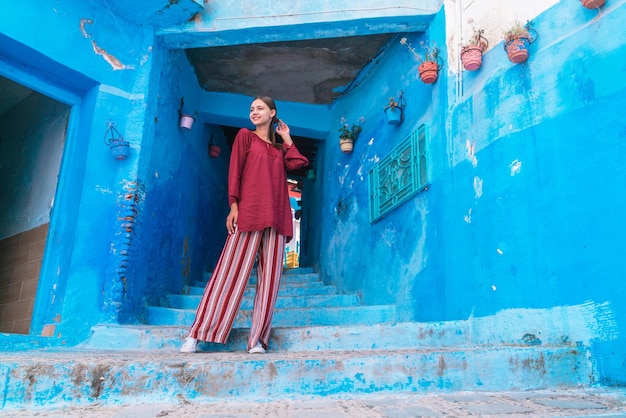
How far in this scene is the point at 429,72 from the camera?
385 cm

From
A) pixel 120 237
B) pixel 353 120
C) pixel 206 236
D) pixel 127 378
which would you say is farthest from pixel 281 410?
pixel 206 236

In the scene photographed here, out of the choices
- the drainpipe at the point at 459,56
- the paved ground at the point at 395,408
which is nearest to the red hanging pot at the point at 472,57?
the drainpipe at the point at 459,56

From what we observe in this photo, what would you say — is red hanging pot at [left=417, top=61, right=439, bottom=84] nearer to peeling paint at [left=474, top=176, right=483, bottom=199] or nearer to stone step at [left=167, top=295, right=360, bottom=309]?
peeling paint at [left=474, top=176, right=483, bottom=199]

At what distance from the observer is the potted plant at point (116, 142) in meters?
3.87

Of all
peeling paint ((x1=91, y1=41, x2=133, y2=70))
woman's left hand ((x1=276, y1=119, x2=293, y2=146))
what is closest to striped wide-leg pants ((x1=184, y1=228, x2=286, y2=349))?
woman's left hand ((x1=276, y1=119, x2=293, y2=146))

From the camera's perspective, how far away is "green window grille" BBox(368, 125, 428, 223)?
400 cm

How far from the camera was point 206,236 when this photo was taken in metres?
6.82

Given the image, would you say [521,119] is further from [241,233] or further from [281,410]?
[281,410]

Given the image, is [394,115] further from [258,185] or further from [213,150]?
[213,150]

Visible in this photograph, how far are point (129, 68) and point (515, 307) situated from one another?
3.66m

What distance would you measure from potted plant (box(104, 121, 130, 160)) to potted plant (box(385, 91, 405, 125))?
2.40 metres

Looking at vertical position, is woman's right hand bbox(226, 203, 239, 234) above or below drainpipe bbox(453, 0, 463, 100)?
below

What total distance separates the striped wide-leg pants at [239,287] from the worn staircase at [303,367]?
16 cm

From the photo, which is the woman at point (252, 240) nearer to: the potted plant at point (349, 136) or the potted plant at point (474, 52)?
the potted plant at point (474, 52)
